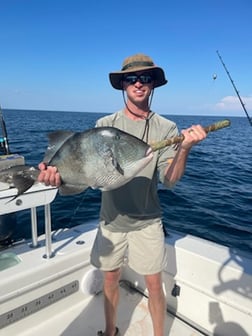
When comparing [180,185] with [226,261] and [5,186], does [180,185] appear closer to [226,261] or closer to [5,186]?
[226,261]

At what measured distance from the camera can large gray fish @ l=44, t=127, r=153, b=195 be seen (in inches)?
78.4

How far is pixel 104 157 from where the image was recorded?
6.56 feet

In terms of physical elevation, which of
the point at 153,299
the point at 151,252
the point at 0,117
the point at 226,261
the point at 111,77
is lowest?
the point at 153,299

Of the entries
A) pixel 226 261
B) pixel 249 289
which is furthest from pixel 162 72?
pixel 249 289

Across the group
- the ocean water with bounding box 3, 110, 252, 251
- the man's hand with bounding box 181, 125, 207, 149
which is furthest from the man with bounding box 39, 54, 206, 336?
the ocean water with bounding box 3, 110, 252, 251

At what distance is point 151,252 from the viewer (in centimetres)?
267

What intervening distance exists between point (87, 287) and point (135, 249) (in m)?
1.15

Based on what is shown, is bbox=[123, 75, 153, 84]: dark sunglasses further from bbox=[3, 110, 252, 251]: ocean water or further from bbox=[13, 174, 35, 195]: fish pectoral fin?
bbox=[3, 110, 252, 251]: ocean water

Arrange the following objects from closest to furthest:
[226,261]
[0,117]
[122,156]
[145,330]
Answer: [122,156]
[226,261]
[145,330]
[0,117]

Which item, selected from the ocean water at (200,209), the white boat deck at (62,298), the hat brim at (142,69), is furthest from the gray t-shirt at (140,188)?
the ocean water at (200,209)

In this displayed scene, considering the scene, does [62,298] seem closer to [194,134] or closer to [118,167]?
[118,167]

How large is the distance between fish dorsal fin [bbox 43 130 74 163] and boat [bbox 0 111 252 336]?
24.9 inches

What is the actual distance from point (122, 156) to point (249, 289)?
1793 millimetres

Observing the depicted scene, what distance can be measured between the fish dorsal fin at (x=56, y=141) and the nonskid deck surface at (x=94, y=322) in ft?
5.94
